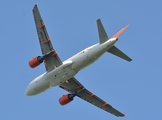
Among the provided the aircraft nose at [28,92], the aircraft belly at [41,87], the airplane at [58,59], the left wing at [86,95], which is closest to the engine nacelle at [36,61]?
the airplane at [58,59]

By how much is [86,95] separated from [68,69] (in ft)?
34.6

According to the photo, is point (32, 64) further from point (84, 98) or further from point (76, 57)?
point (84, 98)

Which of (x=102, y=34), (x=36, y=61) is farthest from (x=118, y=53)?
(x=36, y=61)

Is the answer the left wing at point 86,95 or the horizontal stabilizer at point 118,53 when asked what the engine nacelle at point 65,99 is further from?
the horizontal stabilizer at point 118,53

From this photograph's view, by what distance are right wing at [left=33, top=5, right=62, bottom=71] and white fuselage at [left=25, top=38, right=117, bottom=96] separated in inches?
34.2

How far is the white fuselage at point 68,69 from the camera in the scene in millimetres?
70000

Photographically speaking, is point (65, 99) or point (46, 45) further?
point (65, 99)

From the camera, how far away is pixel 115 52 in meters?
72.8

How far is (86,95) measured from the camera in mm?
81625

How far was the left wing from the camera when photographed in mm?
80000

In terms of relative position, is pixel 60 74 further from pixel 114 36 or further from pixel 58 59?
pixel 114 36

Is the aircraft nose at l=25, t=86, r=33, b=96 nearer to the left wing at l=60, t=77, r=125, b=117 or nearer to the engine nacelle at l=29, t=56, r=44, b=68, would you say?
the engine nacelle at l=29, t=56, r=44, b=68

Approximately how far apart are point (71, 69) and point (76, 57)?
195 cm

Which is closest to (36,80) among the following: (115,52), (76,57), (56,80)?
(56,80)
